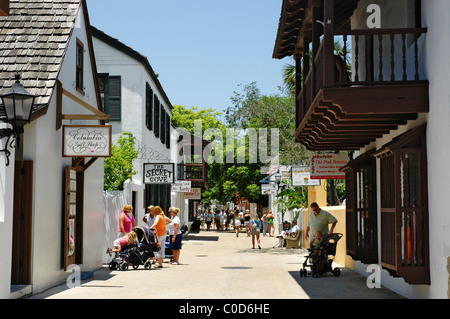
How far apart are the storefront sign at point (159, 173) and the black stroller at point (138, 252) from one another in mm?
5887

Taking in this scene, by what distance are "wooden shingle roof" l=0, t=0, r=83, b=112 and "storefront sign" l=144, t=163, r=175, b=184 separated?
9153mm

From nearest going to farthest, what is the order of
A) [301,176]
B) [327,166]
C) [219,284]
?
[219,284], [327,166], [301,176]

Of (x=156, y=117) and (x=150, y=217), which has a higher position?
(x=156, y=117)

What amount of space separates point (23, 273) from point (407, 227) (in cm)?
665

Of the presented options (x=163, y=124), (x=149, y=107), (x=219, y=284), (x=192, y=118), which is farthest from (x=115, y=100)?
(x=192, y=118)

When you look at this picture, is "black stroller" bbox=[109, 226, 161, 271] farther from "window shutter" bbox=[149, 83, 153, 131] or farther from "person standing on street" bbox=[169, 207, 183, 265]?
"window shutter" bbox=[149, 83, 153, 131]

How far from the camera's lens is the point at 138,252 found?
17.3m

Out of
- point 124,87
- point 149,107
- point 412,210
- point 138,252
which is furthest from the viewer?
point 149,107

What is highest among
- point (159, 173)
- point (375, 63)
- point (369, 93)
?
point (375, 63)

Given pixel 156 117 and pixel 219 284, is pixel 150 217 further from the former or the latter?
pixel 156 117

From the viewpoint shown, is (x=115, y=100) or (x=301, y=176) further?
(x=115, y=100)

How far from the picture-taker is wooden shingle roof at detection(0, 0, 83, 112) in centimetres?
1273

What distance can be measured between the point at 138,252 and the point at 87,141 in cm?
454

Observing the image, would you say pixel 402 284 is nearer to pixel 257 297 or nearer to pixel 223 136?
pixel 257 297
